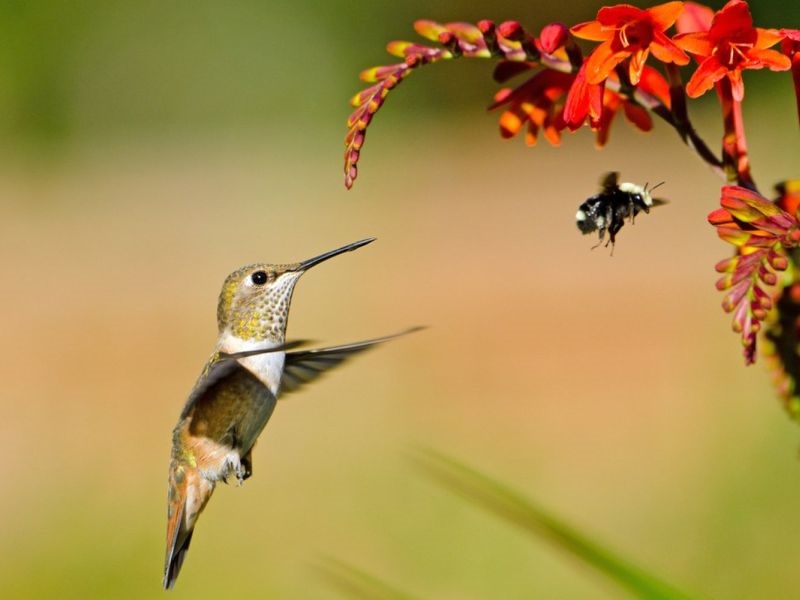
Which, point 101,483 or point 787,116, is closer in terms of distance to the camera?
point 101,483

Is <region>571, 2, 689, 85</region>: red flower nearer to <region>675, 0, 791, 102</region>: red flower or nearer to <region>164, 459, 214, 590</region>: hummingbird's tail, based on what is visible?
<region>675, 0, 791, 102</region>: red flower

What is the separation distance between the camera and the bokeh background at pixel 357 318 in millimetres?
4441

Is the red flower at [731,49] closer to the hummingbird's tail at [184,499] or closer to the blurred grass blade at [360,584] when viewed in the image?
the blurred grass blade at [360,584]

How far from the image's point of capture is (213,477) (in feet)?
5.91

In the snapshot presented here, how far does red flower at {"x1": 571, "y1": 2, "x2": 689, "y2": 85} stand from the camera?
1.20m

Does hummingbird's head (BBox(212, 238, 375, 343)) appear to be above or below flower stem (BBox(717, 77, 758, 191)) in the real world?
below

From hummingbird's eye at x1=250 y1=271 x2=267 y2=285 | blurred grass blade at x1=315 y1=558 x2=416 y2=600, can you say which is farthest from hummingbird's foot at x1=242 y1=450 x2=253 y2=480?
blurred grass blade at x1=315 y1=558 x2=416 y2=600

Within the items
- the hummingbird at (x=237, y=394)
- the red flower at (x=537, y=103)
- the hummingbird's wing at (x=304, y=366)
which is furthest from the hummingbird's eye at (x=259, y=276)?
the red flower at (x=537, y=103)

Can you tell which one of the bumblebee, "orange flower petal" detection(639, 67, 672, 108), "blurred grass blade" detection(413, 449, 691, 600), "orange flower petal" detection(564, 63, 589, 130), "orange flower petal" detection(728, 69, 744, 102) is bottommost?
"blurred grass blade" detection(413, 449, 691, 600)

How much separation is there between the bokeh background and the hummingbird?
2.13ft

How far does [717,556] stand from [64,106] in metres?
7.90

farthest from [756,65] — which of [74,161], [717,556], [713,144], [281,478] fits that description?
[74,161]

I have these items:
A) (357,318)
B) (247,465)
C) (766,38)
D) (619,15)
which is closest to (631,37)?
(619,15)

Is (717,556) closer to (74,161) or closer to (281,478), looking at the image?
(281,478)
